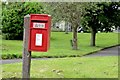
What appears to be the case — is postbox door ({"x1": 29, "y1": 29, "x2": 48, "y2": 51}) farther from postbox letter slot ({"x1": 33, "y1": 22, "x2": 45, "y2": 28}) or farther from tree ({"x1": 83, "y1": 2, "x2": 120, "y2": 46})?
tree ({"x1": 83, "y1": 2, "x2": 120, "y2": 46})

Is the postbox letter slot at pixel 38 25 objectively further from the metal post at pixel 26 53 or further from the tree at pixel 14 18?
A: the tree at pixel 14 18

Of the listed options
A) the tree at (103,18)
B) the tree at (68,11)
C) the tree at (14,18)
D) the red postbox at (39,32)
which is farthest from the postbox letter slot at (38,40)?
the tree at (14,18)

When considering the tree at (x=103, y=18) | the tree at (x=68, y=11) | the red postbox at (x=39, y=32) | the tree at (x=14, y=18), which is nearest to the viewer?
the red postbox at (x=39, y=32)

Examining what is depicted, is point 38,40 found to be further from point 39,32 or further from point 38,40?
point 39,32

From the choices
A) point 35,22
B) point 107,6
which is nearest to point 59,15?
point 107,6

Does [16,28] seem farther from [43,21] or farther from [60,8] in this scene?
[43,21]

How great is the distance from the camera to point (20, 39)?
25.5 metres

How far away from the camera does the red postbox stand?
447 cm

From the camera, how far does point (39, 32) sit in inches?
177

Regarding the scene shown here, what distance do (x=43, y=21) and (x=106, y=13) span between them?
65.7 feet

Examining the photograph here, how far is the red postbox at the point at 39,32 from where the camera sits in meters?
4.47

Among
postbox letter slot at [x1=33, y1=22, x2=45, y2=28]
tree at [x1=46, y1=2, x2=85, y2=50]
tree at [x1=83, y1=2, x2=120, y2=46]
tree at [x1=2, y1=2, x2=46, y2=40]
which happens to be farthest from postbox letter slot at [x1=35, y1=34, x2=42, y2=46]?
tree at [x1=2, y1=2, x2=46, y2=40]

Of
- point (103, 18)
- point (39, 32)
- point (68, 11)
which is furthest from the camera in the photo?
point (103, 18)

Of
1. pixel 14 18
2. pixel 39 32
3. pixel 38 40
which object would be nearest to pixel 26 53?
pixel 38 40
